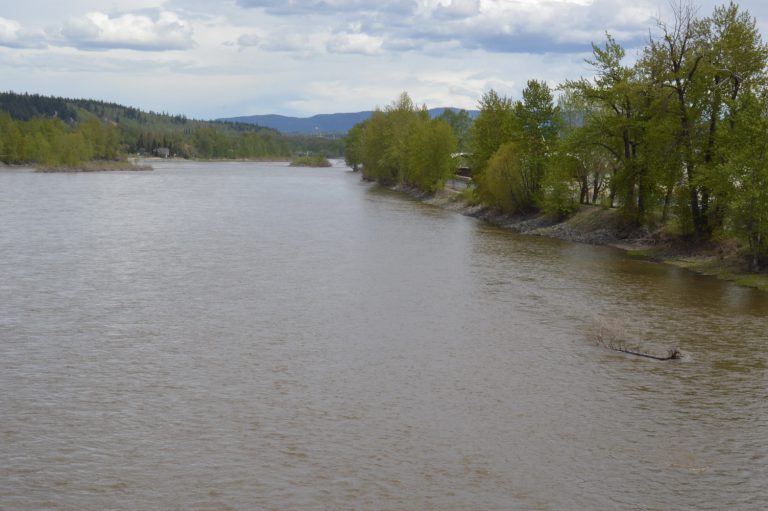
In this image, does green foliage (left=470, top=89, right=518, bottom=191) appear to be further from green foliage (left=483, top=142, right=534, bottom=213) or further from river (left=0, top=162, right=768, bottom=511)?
river (left=0, top=162, right=768, bottom=511)

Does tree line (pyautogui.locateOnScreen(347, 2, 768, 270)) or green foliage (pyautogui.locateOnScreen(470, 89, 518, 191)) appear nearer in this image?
tree line (pyautogui.locateOnScreen(347, 2, 768, 270))

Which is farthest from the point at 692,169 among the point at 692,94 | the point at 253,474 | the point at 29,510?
the point at 29,510

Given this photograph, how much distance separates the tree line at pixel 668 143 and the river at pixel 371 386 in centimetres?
484

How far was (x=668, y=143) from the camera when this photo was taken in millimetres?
45719

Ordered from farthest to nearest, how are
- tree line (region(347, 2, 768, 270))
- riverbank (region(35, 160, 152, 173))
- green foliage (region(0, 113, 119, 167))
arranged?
green foliage (region(0, 113, 119, 167))
riverbank (region(35, 160, 152, 173))
tree line (region(347, 2, 768, 270))

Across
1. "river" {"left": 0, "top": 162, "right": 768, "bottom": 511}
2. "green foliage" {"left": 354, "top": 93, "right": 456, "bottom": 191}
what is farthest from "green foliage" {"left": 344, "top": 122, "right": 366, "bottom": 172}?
"river" {"left": 0, "top": 162, "right": 768, "bottom": 511}

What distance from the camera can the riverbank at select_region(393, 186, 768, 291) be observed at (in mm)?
40156

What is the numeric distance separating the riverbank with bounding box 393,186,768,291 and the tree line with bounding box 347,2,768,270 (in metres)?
0.87

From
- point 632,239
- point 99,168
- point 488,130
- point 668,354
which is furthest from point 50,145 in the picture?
point 668,354

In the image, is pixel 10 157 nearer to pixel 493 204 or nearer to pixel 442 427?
pixel 493 204

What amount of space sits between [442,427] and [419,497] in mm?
3851

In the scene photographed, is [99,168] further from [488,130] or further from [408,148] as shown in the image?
[488,130]

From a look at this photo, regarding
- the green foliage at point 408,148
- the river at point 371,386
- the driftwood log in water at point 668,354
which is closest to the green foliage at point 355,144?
the green foliage at point 408,148

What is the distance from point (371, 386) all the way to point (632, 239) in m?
34.8
